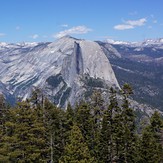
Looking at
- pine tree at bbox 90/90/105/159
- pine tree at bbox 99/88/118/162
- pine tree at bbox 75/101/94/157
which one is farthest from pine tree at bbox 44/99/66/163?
pine tree at bbox 99/88/118/162

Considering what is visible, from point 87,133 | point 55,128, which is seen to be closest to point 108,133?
point 87,133

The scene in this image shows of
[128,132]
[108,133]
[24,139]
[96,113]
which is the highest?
[24,139]

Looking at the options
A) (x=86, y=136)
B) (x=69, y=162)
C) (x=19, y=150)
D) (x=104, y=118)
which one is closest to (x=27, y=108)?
(x=19, y=150)

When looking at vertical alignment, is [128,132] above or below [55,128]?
above

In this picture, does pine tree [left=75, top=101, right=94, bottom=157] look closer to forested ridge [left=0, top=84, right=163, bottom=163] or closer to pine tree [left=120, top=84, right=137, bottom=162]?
forested ridge [left=0, top=84, right=163, bottom=163]

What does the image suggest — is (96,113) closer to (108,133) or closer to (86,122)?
(86,122)

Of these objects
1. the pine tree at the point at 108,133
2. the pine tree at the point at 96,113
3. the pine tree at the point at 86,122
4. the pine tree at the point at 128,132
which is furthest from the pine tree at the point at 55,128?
the pine tree at the point at 128,132

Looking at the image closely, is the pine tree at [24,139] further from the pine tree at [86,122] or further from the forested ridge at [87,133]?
the pine tree at [86,122]

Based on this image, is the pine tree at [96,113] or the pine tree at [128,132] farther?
the pine tree at [96,113]

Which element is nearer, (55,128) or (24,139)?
(24,139)
